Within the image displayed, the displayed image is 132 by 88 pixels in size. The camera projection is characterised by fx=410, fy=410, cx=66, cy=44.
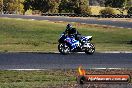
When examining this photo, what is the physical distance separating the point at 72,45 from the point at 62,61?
3.75 metres

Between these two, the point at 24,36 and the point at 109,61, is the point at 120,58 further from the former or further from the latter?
the point at 24,36

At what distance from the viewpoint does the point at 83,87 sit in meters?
11.8

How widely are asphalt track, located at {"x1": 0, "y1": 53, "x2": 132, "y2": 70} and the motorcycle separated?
0.36 meters

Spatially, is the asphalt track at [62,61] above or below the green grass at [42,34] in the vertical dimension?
above

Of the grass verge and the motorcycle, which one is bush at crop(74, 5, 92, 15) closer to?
the motorcycle

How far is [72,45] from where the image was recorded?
24062 millimetres

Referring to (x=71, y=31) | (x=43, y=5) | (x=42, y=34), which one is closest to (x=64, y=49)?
(x=71, y=31)

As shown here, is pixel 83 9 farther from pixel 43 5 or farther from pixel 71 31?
pixel 71 31

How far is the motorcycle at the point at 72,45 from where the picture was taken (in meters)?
24.0

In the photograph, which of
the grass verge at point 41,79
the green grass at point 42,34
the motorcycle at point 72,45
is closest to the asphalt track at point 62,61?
the motorcycle at point 72,45

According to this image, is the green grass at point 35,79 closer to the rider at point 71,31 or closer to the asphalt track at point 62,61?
the asphalt track at point 62,61

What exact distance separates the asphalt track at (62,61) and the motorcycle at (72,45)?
14.3 inches

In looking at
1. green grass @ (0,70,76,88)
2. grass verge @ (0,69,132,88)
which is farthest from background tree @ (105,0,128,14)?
green grass @ (0,70,76,88)

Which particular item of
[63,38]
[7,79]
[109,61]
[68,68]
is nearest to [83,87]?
[7,79]
